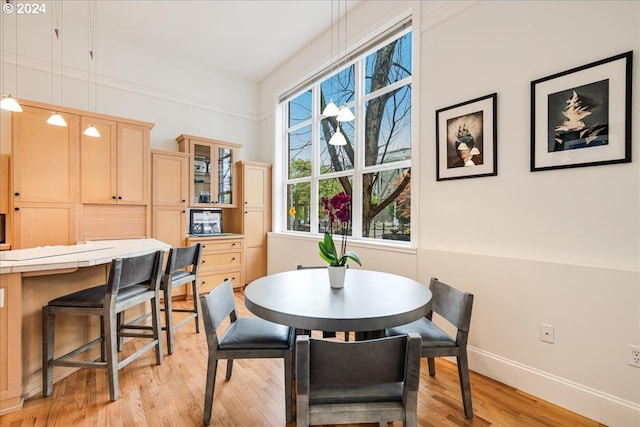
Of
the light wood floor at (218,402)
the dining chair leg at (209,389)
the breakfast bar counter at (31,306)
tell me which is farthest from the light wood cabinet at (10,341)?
the dining chair leg at (209,389)

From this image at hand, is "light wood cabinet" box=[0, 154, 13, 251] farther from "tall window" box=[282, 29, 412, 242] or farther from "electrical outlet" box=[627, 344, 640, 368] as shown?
"electrical outlet" box=[627, 344, 640, 368]

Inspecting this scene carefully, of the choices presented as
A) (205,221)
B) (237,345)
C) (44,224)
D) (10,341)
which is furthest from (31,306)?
(205,221)

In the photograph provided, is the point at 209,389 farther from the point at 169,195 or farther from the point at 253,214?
the point at 253,214

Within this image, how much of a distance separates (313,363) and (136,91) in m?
4.49

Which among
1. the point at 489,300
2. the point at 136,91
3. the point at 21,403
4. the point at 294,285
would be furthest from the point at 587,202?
the point at 136,91

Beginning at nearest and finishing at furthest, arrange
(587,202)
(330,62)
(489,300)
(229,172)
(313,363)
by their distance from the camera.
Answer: (313,363), (587,202), (489,300), (330,62), (229,172)

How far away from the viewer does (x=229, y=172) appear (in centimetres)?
450

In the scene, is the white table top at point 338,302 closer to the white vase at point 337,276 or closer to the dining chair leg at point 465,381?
the white vase at point 337,276

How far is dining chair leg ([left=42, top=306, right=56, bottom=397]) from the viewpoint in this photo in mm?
1848

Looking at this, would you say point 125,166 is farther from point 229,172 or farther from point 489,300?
point 489,300

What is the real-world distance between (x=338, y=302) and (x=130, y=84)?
4.30m

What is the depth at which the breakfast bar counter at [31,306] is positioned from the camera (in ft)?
5.56

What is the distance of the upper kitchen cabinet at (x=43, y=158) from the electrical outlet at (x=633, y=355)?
4.67m

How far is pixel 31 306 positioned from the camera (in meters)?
1.87
